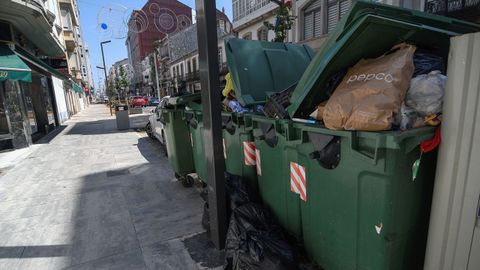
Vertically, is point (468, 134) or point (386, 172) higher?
point (468, 134)

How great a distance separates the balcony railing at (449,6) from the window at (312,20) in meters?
5.24

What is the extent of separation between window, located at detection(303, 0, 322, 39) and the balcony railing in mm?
5243

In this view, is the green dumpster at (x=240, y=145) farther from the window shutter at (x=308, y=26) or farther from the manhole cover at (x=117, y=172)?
the window shutter at (x=308, y=26)

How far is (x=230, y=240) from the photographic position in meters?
2.27

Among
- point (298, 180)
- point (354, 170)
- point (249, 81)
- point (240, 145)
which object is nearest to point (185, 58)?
point (249, 81)

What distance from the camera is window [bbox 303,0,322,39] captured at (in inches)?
505

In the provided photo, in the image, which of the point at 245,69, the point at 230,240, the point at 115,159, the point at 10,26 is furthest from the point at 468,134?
the point at 10,26

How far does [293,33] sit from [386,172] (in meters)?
14.4

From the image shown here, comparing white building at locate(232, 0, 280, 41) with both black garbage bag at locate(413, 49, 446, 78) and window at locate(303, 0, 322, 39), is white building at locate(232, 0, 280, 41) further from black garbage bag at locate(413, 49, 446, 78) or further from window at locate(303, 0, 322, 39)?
black garbage bag at locate(413, 49, 446, 78)

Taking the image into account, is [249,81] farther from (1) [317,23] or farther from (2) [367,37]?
(1) [317,23]

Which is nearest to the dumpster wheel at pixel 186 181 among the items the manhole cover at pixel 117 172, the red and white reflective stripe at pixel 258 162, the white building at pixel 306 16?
the manhole cover at pixel 117 172

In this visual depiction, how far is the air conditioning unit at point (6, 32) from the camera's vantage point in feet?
27.7

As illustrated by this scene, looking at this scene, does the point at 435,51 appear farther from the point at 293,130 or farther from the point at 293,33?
the point at 293,33

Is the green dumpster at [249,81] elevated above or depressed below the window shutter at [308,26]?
below
